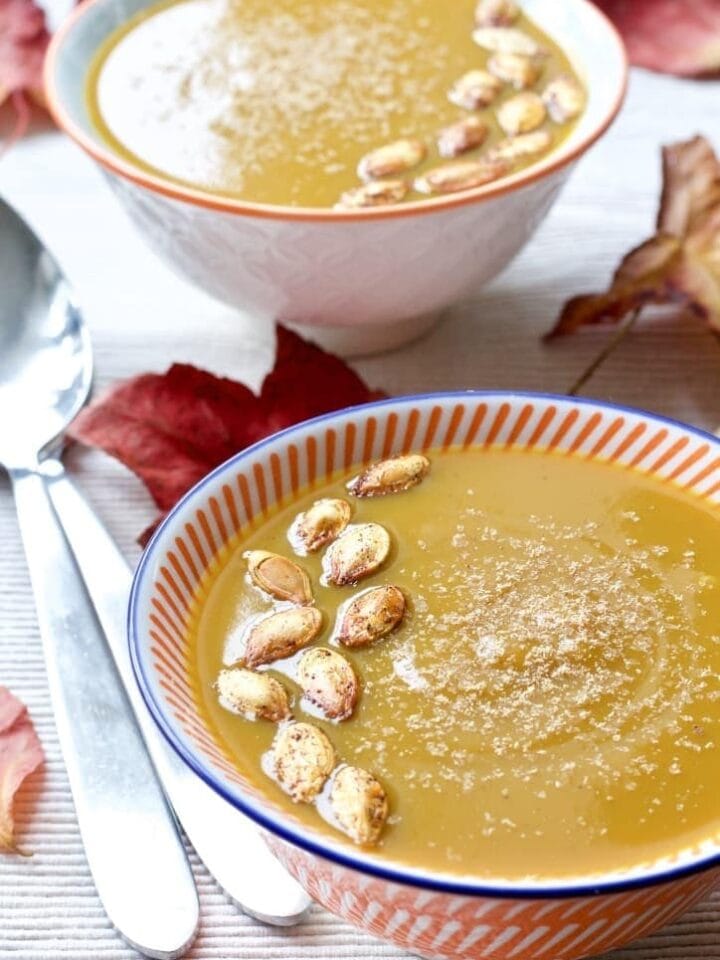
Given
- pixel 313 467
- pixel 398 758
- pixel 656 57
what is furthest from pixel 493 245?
pixel 656 57

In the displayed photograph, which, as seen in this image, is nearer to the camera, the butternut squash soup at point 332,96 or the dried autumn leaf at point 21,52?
the butternut squash soup at point 332,96

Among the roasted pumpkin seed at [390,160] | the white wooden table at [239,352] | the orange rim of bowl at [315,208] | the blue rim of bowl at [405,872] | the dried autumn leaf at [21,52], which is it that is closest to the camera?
the blue rim of bowl at [405,872]

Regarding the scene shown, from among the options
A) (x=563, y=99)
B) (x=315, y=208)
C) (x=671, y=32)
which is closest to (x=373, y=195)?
(x=315, y=208)

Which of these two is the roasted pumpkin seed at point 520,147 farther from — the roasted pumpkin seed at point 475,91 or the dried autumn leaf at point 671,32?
the dried autumn leaf at point 671,32

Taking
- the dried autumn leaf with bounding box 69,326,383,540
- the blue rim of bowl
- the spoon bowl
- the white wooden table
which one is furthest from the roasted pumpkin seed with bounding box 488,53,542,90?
the blue rim of bowl

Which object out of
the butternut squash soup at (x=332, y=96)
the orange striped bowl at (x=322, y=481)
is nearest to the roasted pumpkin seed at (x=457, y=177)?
the butternut squash soup at (x=332, y=96)

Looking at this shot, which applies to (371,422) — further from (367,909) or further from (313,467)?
(367,909)

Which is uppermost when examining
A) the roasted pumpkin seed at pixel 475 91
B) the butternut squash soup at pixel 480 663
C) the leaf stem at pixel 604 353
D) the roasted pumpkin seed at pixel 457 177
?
the roasted pumpkin seed at pixel 475 91

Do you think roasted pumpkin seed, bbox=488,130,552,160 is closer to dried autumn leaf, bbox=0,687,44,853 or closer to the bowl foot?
the bowl foot
